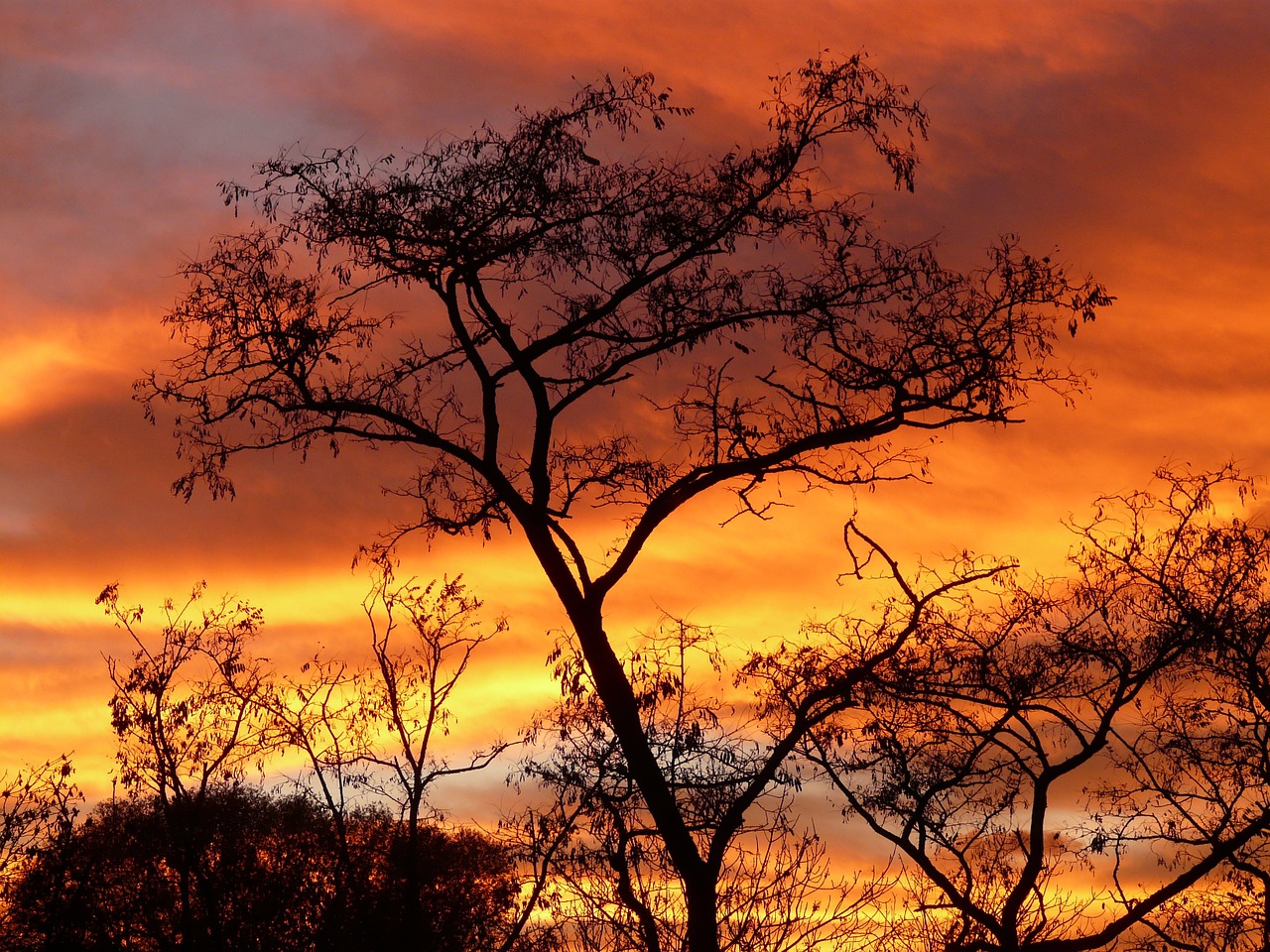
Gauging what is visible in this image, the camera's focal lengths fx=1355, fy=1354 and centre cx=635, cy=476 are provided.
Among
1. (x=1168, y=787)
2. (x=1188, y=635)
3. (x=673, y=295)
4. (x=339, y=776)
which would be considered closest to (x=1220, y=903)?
(x=1168, y=787)

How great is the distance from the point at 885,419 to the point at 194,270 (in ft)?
25.7

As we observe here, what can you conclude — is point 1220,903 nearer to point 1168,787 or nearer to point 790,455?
point 1168,787

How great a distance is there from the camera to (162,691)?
69.4ft

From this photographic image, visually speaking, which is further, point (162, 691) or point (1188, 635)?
point (162, 691)

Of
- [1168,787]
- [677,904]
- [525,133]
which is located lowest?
[677,904]

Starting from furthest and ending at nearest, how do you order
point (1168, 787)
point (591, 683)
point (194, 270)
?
point (1168, 787) → point (194, 270) → point (591, 683)

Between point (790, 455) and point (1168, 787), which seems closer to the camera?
point (790, 455)

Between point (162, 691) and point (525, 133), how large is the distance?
37.3 feet

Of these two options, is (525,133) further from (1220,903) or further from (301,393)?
(1220,903)

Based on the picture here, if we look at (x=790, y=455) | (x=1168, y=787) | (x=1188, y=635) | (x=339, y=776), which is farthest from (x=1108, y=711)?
(x=339, y=776)

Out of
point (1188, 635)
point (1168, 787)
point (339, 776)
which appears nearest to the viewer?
point (1188, 635)

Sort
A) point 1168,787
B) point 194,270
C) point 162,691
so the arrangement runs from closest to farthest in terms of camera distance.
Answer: point 194,270 < point 1168,787 < point 162,691

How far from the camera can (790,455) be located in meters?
14.9

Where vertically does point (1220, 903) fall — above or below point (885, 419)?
below
